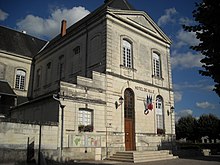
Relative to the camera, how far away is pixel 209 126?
35.6 meters

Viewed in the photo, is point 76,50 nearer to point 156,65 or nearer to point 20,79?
point 156,65

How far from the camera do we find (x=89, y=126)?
12.5m

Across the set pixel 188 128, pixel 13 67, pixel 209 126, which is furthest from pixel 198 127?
pixel 13 67

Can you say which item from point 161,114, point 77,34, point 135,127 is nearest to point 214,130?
point 161,114

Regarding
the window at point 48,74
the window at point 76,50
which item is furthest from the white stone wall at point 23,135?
the window at point 48,74

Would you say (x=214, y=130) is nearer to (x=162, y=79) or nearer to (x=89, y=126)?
(x=162, y=79)

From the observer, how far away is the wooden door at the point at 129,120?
14711 millimetres

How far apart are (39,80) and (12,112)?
565 cm

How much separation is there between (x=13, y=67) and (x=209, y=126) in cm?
2873

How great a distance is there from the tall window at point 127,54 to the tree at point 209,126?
2480 cm

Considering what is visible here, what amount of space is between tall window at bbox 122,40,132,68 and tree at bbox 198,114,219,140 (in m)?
24.8

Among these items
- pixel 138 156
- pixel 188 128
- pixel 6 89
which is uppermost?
pixel 6 89

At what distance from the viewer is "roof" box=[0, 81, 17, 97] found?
2002 cm

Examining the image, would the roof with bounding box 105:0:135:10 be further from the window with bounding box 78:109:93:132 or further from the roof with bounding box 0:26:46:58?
the roof with bounding box 0:26:46:58
